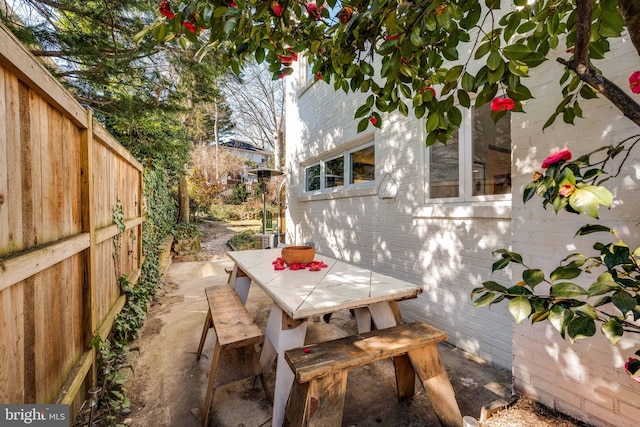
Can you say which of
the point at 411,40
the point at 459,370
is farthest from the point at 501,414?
the point at 411,40

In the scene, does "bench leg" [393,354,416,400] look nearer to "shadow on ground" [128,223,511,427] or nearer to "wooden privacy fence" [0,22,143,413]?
"shadow on ground" [128,223,511,427]

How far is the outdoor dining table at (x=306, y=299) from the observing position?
1.73 meters

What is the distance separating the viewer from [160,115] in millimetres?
4586

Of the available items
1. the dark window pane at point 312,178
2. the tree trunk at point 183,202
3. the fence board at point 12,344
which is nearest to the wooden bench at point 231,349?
the fence board at point 12,344

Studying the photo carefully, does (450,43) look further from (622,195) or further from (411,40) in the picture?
(622,195)

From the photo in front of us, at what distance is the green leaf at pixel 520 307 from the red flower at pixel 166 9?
1877 mm

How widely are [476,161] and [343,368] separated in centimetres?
232

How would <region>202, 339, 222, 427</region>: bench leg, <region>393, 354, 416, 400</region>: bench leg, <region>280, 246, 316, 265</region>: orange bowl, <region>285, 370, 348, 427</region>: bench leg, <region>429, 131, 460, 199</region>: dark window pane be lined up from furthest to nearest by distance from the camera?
<region>429, 131, 460, 199</region>: dark window pane → <region>280, 246, 316, 265</region>: orange bowl → <region>393, 354, 416, 400</region>: bench leg → <region>202, 339, 222, 427</region>: bench leg → <region>285, 370, 348, 427</region>: bench leg

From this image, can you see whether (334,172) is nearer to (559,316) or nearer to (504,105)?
(504,105)

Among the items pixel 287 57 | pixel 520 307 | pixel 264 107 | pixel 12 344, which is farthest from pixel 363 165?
pixel 264 107

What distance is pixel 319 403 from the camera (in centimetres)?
143

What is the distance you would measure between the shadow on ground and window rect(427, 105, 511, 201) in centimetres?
160

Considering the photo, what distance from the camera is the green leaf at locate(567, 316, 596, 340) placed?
811 millimetres

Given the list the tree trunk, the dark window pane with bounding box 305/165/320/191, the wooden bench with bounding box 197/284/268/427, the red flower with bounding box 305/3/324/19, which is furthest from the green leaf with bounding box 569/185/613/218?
the tree trunk
